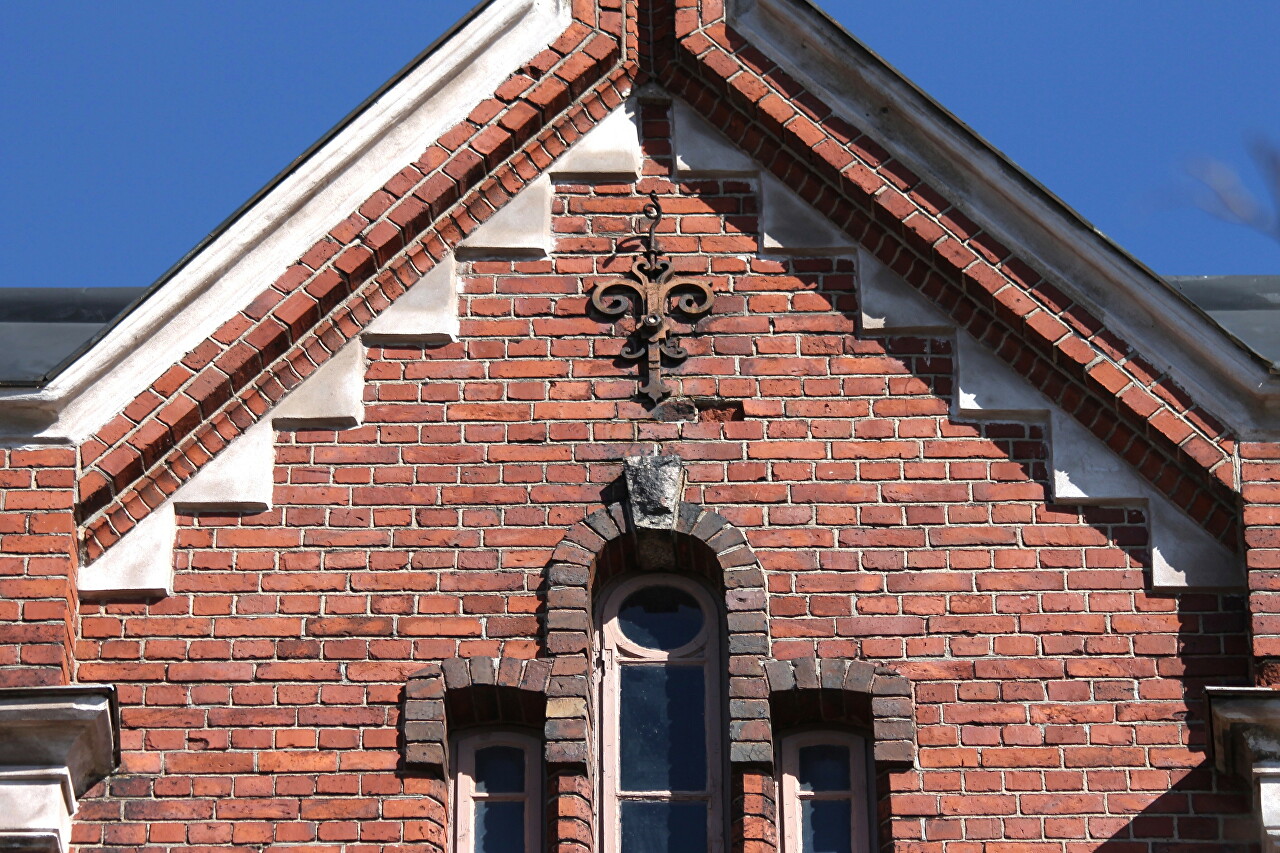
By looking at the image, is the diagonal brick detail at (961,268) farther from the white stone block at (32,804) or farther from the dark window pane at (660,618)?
Result: the white stone block at (32,804)

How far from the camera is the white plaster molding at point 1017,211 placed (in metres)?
8.88

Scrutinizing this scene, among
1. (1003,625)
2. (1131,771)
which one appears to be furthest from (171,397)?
(1131,771)

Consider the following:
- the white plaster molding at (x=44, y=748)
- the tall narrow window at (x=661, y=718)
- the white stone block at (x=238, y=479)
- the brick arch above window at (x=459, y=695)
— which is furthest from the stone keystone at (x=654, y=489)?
the white plaster molding at (x=44, y=748)

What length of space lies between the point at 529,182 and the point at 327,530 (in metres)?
1.65

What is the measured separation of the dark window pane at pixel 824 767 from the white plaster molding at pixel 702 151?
2.30 m

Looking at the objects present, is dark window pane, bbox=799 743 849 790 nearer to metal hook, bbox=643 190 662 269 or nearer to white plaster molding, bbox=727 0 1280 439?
white plaster molding, bbox=727 0 1280 439

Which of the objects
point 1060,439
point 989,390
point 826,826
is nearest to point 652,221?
point 989,390

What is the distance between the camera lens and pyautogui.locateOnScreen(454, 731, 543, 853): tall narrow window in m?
8.53

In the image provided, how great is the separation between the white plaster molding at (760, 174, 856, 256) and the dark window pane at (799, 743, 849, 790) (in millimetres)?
1930

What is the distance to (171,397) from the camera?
896 cm

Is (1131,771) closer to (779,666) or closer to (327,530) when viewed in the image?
(779,666)

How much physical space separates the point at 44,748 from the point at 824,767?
8.71ft

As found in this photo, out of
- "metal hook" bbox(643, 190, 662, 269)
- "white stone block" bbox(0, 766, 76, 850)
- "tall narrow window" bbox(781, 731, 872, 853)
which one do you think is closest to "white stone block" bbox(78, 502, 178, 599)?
"white stone block" bbox(0, 766, 76, 850)

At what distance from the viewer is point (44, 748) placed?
8.16 m
